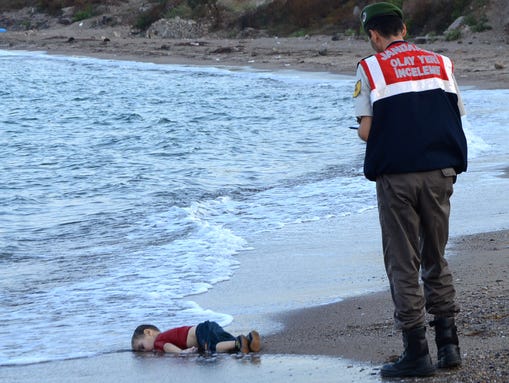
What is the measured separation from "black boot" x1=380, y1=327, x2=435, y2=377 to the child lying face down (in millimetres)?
901

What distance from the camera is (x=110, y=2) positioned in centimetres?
5300

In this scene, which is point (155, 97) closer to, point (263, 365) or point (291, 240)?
point (291, 240)

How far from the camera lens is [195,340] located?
17.9 feet

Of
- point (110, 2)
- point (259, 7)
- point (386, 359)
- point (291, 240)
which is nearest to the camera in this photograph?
point (386, 359)

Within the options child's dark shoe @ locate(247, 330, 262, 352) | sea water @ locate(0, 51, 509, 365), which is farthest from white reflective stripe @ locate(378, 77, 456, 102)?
sea water @ locate(0, 51, 509, 365)

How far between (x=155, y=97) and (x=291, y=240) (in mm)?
19661

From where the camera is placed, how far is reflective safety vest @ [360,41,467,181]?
4441 mm

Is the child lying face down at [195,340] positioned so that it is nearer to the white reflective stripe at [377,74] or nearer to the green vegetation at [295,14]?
the white reflective stripe at [377,74]

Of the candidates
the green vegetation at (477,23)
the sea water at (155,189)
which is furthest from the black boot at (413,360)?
the green vegetation at (477,23)

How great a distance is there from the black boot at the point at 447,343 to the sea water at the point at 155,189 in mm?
1837

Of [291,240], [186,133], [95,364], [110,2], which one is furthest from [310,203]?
[110,2]

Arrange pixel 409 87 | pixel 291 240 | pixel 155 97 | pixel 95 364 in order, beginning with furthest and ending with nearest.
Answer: pixel 155 97 → pixel 291 240 → pixel 95 364 → pixel 409 87

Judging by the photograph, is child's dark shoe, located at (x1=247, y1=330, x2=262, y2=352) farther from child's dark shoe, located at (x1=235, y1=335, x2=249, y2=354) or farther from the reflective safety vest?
the reflective safety vest

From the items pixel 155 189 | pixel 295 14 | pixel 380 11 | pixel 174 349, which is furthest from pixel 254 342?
pixel 295 14
